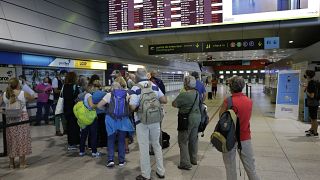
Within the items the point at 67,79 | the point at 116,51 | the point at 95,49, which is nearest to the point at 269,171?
the point at 67,79

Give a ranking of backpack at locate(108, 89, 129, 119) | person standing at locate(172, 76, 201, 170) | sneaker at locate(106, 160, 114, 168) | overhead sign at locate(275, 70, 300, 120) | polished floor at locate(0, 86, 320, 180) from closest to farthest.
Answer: polished floor at locate(0, 86, 320, 180) → person standing at locate(172, 76, 201, 170) → backpack at locate(108, 89, 129, 119) → sneaker at locate(106, 160, 114, 168) → overhead sign at locate(275, 70, 300, 120)

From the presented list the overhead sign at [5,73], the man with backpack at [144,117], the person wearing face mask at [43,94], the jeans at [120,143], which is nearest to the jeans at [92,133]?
the jeans at [120,143]

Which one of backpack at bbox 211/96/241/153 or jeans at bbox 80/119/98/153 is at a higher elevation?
backpack at bbox 211/96/241/153

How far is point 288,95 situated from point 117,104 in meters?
7.09

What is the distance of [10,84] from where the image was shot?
16.6 ft

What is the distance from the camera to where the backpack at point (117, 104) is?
4.68 metres

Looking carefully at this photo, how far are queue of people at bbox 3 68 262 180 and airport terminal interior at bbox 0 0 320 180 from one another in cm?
2

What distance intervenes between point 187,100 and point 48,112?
22.5 ft

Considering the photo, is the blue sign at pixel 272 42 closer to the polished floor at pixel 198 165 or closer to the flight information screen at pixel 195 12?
the flight information screen at pixel 195 12

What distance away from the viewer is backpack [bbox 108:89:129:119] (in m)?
4.68

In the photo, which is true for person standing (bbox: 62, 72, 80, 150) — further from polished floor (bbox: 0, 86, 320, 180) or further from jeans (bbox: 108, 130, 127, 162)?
jeans (bbox: 108, 130, 127, 162)

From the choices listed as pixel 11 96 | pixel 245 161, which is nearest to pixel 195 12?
pixel 11 96

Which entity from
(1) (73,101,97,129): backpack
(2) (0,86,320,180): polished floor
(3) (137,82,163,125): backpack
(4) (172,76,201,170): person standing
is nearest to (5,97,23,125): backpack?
(2) (0,86,320,180): polished floor

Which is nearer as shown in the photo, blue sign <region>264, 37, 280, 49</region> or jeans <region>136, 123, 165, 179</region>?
jeans <region>136, 123, 165, 179</region>
